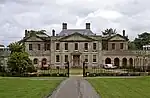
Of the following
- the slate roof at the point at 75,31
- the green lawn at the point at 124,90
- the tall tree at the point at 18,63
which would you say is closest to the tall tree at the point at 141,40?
the slate roof at the point at 75,31

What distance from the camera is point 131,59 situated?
81.7 meters

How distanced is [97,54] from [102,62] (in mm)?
2132

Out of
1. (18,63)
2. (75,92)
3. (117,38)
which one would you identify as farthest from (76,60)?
(75,92)

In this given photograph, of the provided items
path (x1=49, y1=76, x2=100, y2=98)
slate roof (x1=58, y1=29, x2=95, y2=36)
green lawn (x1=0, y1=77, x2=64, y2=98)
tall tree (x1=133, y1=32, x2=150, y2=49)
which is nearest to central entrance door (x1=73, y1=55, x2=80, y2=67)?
slate roof (x1=58, y1=29, x2=95, y2=36)

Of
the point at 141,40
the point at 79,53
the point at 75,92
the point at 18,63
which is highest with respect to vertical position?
the point at 141,40

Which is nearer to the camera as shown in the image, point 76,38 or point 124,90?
point 124,90

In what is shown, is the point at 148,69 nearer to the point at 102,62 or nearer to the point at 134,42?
the point at 102,62

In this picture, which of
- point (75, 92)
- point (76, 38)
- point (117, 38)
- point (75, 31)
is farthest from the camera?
point (75, 31)

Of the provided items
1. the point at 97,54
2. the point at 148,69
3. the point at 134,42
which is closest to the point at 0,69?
the point at 148,69

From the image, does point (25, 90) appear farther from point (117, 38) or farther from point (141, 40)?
point (141, 40)

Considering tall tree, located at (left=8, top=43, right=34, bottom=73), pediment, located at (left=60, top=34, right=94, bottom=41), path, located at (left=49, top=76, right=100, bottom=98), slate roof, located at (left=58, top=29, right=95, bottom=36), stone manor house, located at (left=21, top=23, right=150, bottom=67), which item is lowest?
path, located at (left=49, top=76, right=100, bottom=98)

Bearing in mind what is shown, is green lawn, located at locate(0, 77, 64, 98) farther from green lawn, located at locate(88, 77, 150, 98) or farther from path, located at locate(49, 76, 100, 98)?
green lawn, located at locate(88, 77, 150, 98)

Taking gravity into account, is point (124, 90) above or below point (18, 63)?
below

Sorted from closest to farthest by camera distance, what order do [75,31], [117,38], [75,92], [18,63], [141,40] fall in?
[75,92], [18,63], [117,38], [75,31], [141,40]
